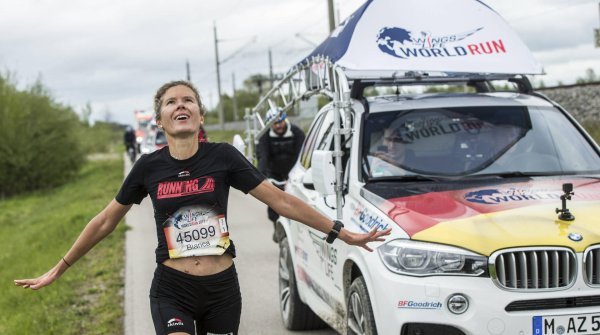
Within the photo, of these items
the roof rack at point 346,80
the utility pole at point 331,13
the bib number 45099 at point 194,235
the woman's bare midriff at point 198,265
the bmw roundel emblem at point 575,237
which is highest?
the utility pole at point 331,13

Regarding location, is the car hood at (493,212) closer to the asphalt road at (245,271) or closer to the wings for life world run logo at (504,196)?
the wings for life world run logo at (504,196)

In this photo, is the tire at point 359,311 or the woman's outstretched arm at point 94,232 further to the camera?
the tire at point 359,311

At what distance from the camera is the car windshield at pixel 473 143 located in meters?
5.96

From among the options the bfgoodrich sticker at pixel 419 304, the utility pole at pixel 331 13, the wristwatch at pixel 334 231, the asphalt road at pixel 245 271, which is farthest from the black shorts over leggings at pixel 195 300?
the utility pole at pixel 331 13

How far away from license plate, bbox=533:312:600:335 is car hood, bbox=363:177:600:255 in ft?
1.15

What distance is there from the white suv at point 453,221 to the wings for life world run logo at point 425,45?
1.09ft

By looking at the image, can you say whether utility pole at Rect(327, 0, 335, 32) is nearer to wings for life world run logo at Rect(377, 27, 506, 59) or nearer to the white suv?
the white suv

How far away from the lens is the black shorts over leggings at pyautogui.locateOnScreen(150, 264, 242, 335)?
4.15 metres

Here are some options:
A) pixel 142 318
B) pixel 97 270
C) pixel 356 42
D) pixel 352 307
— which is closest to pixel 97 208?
pixel 97 270

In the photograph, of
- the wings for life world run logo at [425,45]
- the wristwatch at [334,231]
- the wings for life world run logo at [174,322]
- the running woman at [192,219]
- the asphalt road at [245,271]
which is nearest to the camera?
the wings for life world run logo at [174,322]

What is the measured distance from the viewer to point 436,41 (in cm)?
673

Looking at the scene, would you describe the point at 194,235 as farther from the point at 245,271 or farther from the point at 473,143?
the point at 245,271

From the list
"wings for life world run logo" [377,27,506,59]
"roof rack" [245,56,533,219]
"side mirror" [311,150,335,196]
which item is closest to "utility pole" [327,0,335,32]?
"roof rack" [245,56,533,219]

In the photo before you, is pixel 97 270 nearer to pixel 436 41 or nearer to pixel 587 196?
pixel 436 41
